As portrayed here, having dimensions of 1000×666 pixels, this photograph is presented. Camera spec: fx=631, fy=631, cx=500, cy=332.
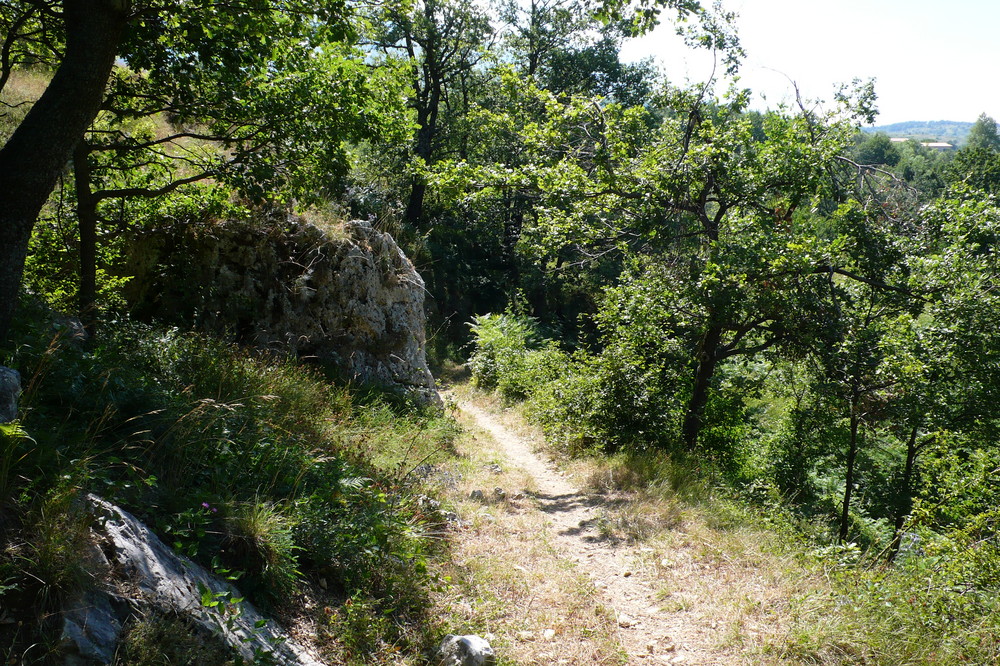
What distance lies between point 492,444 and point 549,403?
4.23 feet

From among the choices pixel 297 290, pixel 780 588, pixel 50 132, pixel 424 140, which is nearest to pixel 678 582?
pixel 780 588

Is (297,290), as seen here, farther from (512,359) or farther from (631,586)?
(512,359)

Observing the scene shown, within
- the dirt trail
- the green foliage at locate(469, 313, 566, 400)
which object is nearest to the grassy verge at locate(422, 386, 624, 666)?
the dirt trail

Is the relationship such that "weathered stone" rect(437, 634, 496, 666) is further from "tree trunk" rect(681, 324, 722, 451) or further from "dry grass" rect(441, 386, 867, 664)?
"tree trunk" rect(681, 324, 722, 451)

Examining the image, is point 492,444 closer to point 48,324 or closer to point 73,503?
point 48,324

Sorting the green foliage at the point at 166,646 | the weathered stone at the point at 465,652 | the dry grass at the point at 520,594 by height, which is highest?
the green foliage at the point at 166,646

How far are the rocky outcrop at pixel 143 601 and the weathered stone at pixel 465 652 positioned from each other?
0.83m

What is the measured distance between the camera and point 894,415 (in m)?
8.27

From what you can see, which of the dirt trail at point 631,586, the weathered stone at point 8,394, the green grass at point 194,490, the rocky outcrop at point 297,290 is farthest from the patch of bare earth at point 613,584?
the rocky outcrop at point 297,290

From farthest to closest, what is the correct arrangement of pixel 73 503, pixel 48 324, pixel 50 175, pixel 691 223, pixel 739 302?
pixel 691 223
pixel 739 302
pixel 48 324
pixel 50 175
pixel 73 503

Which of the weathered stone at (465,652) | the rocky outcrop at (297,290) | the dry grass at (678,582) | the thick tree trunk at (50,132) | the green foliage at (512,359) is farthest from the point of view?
the green foliage at (512,359)

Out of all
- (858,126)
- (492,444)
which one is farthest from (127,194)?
(858,126)

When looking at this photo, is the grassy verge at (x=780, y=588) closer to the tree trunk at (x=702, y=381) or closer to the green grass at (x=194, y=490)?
the tree trunk at (x=702, y=381)

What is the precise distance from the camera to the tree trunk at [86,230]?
6.09 m
